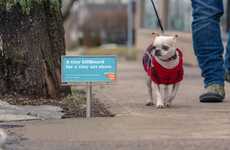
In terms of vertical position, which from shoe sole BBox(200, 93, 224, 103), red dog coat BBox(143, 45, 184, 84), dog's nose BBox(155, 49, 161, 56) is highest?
dog's nose BBox(155, 49, 161, 56)

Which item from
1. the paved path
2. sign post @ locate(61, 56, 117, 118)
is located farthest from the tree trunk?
sign post @ locate(61, 56, 117, 118)

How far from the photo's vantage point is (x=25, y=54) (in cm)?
1009

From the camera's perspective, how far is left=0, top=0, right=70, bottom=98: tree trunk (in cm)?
1006

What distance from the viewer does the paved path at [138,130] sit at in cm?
721

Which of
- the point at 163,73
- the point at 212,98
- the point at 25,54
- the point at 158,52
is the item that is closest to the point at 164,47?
the point at 158,52

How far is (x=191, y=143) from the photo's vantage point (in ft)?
23.7

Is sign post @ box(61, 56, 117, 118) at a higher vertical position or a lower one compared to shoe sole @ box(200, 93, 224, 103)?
higher

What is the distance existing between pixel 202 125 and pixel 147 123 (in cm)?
62

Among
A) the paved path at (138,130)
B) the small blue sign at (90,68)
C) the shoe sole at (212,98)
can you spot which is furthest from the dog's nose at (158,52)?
the shoe sole at (212,98)

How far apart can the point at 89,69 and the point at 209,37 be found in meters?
2.25

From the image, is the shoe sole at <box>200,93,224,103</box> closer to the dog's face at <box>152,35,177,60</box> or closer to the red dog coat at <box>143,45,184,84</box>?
the red dog coat at <box>143,45,184,84</box>

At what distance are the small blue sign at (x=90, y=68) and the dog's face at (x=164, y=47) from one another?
0.83 metres

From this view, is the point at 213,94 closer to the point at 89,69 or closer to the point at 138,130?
the point at 89,69

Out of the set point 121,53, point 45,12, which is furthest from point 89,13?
point 45,12
